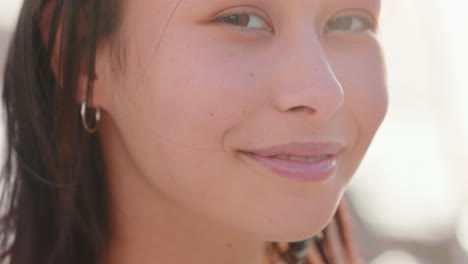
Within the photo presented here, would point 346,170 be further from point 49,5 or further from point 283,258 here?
point 49,5

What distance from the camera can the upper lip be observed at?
135cm

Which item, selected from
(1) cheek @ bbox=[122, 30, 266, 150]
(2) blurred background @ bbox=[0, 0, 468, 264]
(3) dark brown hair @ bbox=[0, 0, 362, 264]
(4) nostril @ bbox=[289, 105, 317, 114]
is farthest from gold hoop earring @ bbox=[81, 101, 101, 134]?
(2) blurred background @ bbox=[0, 0, 468, 264]

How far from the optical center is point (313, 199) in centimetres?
143

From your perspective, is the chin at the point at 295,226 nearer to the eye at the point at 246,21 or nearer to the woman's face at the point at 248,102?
the woman's face at the point at 248,102

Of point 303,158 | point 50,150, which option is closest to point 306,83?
point 303,158

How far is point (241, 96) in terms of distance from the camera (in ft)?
4.33

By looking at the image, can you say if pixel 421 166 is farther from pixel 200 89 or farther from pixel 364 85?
pixel 200 89

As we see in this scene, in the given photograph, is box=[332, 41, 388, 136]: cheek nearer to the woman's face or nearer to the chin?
the woman's face

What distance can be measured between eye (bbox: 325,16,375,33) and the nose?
121 millimetres

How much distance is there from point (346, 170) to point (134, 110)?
1.40ft

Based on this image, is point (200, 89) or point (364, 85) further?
point (364, 85)

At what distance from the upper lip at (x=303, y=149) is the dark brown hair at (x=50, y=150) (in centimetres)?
38

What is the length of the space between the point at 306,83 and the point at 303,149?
0.13 m

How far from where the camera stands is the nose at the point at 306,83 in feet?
4.26
